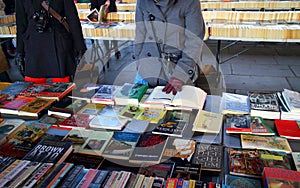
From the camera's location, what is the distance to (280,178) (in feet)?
3.65

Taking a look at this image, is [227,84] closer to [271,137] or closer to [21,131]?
[271,137]

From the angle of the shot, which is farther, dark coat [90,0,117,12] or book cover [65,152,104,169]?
dark coat [90,0,117,12]

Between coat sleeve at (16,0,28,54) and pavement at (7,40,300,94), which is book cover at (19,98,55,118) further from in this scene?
pavement at (7,40,300,94)

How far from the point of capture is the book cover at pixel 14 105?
1.81 metres

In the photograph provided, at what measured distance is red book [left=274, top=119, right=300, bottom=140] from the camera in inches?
58.3

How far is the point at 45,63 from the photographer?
8.76 feet

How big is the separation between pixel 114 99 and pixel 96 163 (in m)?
0.64

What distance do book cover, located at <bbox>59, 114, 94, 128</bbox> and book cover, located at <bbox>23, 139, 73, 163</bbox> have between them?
0.21m

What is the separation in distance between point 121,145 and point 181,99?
53 centimetres

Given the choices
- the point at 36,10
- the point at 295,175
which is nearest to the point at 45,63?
the point at 36,10

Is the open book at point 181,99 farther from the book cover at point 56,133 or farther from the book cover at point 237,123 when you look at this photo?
the book cover at point 56,133

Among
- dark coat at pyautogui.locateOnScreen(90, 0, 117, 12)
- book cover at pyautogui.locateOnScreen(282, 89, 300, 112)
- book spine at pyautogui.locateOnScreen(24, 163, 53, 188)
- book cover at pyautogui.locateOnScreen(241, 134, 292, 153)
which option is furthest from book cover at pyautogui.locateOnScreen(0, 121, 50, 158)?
dark coat at pyautogui.locateOnScreen(90, 0, 117, 12)

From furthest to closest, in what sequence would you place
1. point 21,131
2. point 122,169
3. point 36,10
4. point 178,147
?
1. point 36,10
2. point 21,131
3. point 178,147
4. point 122,169

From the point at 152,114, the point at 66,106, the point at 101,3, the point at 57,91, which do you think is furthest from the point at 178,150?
the point at 101,3
